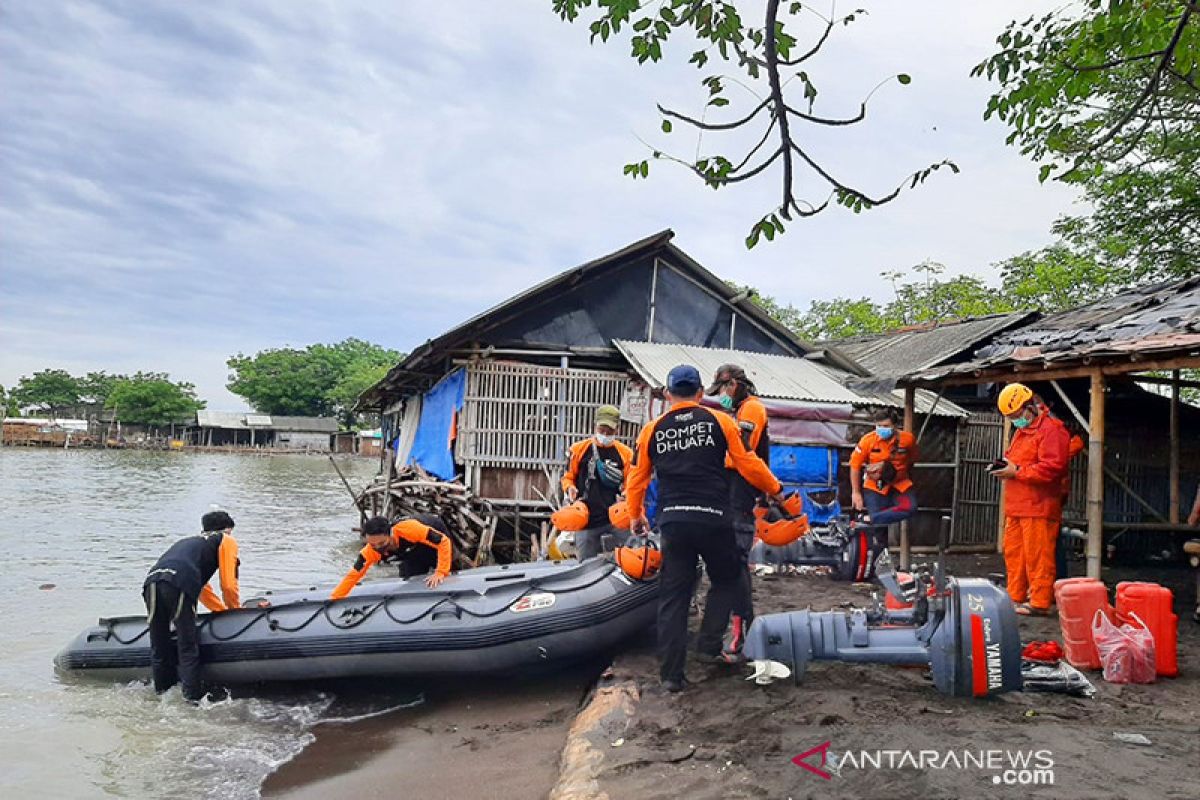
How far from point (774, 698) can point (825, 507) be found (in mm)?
6370

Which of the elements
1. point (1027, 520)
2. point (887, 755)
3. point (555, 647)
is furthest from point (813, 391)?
point (887, 755)

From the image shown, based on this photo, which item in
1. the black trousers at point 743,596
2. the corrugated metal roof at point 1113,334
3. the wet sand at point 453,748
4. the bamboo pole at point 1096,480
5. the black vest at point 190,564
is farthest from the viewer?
the bamboo pole at point 1096,480

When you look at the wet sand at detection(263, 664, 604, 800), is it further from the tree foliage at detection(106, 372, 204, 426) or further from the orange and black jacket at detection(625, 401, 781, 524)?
the tree foliage at detection(106, 372, 204, 426)

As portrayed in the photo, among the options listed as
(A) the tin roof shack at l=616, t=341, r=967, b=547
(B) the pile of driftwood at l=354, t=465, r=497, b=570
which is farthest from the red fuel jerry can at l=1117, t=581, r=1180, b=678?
(B) the pile of driftwood at l=354, t=465, r=497, b=570

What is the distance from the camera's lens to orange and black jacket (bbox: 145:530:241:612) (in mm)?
5945

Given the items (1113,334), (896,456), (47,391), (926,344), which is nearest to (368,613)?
(896,456)

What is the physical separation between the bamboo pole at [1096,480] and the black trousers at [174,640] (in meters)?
6.79

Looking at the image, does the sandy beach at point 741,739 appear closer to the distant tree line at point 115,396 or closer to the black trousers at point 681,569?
the black trousers at point 681,569

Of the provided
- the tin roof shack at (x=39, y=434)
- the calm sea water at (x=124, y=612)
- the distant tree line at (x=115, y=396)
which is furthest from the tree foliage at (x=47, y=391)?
the calm sea water at (x=124, y=612)

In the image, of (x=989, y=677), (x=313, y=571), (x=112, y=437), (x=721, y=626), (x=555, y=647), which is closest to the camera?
(x=989, y=677)

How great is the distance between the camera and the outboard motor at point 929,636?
3924 millimetres

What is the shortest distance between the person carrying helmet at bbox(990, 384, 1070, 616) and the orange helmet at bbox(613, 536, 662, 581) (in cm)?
268

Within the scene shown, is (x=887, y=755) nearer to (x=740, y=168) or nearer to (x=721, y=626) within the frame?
(x=721, y=626)

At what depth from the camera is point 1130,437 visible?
11.0 metres
